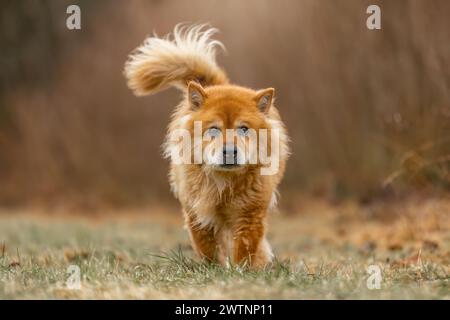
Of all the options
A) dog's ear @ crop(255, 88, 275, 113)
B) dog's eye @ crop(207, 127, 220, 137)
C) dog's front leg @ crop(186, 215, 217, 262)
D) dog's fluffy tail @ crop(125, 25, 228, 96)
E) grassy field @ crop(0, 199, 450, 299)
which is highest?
dog's fluffy tail @ crop(125, 25, 228, 96)

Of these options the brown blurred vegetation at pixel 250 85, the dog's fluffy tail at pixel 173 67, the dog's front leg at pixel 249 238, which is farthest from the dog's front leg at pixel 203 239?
the brown blurred vegetation at pixel 250 85

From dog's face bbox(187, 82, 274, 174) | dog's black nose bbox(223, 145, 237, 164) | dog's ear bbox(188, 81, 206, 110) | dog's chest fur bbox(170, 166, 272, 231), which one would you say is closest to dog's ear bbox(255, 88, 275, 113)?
dog's face bbox(187, 82, 274, 174)

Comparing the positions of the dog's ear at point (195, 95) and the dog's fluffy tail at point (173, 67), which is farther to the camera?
the dog's fluffy tail at point (173, 67)

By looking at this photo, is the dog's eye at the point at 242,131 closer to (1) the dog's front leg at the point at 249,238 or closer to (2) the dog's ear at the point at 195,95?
(2) the dog's ear at the point at 195,95

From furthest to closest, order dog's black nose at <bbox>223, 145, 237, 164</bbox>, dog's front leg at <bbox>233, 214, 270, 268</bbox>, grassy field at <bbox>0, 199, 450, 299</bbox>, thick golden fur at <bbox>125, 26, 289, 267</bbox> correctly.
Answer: dog's front leg at <bbox>233, 214, 270, 268</bbox> → thick golden fur at <bbox>125, 26, 289, 267</bbox> → dog's black nose at <bbox>223, 145, 237, 164</bbox> → grassy field at <bbox>0, 199, 450, 299</bbox>

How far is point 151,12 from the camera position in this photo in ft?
53.5

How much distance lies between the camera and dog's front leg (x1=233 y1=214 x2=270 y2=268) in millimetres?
6199

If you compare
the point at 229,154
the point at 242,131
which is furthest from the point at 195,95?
the point at 229,154

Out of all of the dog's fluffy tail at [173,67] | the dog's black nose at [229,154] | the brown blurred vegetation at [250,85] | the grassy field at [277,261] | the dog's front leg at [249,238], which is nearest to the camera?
the grassy field at [277,261]

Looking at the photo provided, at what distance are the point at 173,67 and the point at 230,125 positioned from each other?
4.87 feet

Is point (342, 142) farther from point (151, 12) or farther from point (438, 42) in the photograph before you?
point (151, 12)

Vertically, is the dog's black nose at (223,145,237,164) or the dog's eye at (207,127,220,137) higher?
the dog's eye at (207,127,220,137)

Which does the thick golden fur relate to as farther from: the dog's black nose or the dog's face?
the dog's black nose

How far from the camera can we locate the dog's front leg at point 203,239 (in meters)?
6.52
